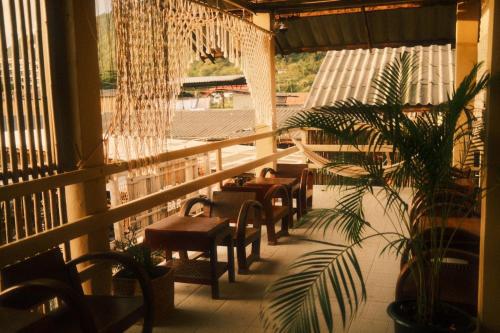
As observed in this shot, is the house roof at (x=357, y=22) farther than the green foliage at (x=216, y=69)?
No

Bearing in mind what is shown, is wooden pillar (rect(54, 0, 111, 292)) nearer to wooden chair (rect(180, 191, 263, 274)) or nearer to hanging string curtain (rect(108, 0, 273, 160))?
hanging string curtain (rect(108, 0, 273, 160))

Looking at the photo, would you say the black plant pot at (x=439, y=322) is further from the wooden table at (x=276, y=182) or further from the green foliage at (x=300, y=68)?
the green foliage at (x=300, y=68)

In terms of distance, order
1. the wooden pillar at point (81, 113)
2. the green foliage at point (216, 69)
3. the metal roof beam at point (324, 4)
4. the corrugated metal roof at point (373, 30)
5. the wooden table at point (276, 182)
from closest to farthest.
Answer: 1. the wooden pillar at point (81, 113)
2. the wooden table at point (276, 182)
3. the metal roof beam at point (324, 4)
4. the corrugated metal roof at point (373, 30)
5. the green foliage at point (216, 69)

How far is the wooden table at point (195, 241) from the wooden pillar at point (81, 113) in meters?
0.38

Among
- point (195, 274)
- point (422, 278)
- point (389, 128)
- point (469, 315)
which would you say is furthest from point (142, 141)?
point (469, 315)

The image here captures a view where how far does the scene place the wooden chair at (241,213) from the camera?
3.63m

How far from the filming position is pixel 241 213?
3.61 meters

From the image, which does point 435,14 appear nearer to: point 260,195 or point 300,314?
point 260,195

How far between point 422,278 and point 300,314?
624 mm

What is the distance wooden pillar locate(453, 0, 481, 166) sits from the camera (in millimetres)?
5605

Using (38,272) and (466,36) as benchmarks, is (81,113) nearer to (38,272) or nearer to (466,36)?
(38,272)

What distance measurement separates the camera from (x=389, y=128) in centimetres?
217

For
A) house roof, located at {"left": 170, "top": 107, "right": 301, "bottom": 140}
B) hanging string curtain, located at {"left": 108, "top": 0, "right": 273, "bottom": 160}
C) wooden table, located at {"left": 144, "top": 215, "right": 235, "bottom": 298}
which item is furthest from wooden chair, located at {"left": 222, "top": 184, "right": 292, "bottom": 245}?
house roof, located at {"left": 170, "top": 107, "right": 301, "bottom": 140}

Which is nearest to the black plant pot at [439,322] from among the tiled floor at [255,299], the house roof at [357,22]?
the tiled floor at [255,299]
